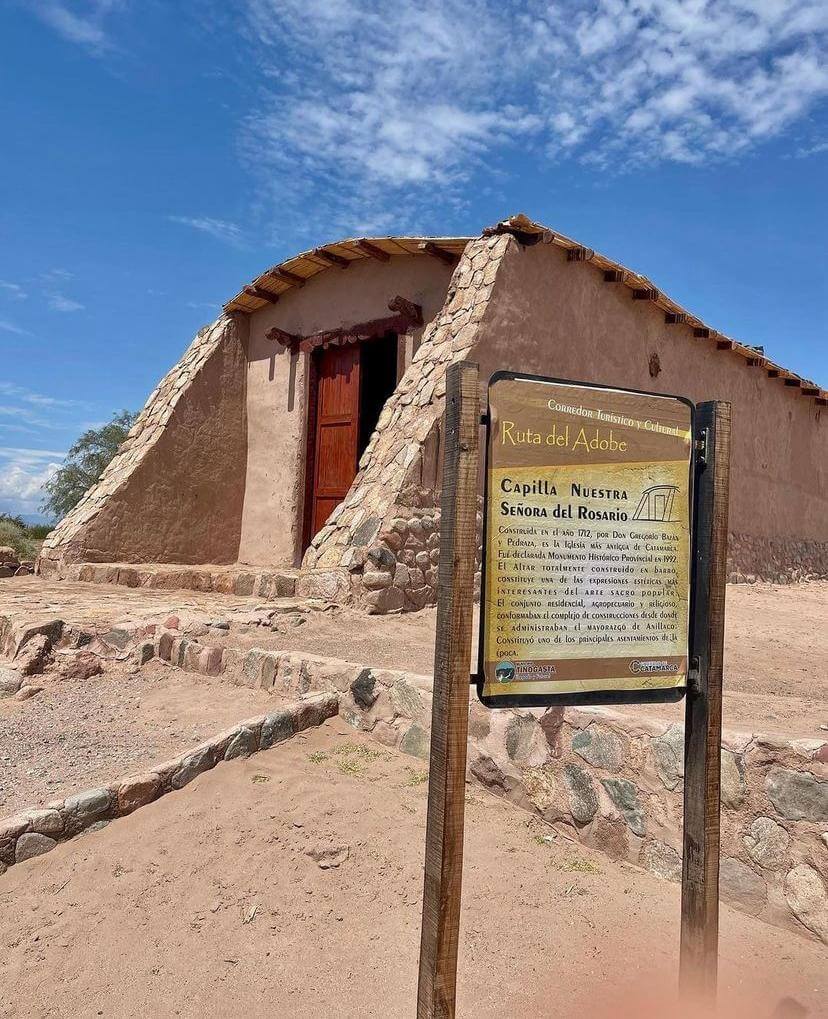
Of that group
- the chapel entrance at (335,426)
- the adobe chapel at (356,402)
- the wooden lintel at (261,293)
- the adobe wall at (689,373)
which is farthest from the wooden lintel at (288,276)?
the adobe wall at (689,373)

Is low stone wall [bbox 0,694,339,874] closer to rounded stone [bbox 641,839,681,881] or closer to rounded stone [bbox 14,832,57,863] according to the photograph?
rounded stone [bbox 14,832,57,863]

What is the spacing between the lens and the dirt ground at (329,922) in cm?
242

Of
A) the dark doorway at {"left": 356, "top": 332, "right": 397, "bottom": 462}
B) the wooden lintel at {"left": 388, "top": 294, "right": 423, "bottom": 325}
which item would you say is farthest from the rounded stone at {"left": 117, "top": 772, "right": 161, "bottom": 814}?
the dark doorway at {"left": 356, "top": 332, "right": 397, "bottom": 462}

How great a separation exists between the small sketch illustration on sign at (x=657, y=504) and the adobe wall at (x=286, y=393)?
6.86 metres

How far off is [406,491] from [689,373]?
5.63 metres

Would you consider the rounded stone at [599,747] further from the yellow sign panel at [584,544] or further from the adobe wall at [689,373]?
the adobe wall at [689,373]

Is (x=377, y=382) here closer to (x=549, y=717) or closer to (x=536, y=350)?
(x=536, y=350)

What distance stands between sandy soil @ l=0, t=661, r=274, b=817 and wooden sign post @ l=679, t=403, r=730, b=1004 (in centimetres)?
277

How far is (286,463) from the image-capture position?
31.8 ft

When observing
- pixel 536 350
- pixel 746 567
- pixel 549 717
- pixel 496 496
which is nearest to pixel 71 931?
pixel 549 717

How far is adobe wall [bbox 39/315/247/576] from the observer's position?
8719 mm

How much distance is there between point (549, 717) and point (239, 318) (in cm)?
831

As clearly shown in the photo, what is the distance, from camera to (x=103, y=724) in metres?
4.52

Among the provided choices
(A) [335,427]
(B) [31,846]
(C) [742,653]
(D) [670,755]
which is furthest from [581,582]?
(A) [335,427]
